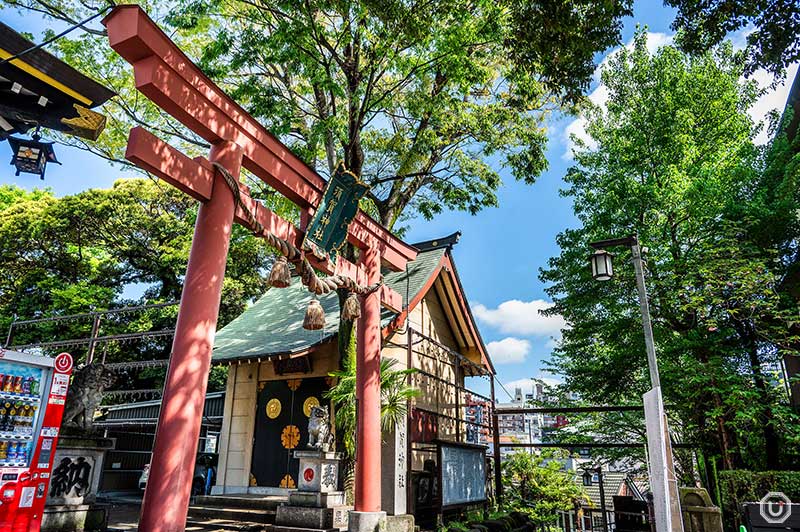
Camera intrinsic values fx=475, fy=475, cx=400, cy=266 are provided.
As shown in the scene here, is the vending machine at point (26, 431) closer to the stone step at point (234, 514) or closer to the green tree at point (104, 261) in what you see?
the stone step at point (234, 514)

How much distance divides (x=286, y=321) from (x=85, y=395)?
6.36m

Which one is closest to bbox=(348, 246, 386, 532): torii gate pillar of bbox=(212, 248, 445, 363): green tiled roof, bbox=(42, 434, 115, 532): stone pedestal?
bbox=(212, 248, 445, 363): green tiled roof

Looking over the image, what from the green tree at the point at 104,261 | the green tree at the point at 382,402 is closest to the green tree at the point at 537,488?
the green tree at the point at 382,402

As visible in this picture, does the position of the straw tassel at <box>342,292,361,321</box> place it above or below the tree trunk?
above

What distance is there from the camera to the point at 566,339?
15422 mm

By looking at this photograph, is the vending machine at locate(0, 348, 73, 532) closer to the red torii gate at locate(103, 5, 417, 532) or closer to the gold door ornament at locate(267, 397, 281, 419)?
the red torii gate at locate(103, 5, 417, 532)

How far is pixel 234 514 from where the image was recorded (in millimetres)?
8562

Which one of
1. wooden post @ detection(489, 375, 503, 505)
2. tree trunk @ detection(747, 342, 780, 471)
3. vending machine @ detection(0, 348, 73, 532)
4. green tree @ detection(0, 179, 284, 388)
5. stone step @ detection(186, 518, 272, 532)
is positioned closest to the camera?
vending machine @ detection(0, 348, 73, 532)

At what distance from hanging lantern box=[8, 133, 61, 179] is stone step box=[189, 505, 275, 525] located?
8.59 metres

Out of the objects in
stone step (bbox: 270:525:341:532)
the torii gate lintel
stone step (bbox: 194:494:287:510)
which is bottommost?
stone step (bbox: 270:525:341:532)

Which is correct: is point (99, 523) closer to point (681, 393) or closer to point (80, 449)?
point (80, 449)

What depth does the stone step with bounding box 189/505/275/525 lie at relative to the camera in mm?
8273

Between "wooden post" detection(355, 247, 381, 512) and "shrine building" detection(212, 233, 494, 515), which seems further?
"shrine building" detection(212, 233, 494, 515)

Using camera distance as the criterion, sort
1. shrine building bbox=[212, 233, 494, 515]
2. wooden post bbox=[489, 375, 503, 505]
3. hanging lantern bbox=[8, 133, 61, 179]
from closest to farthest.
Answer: shrine building bbox=[212, 233, 494, 515]
hanging lantern bbox=[8, 133, 61, 179]
wooden post bbox=[489, 375, 503, 505]
